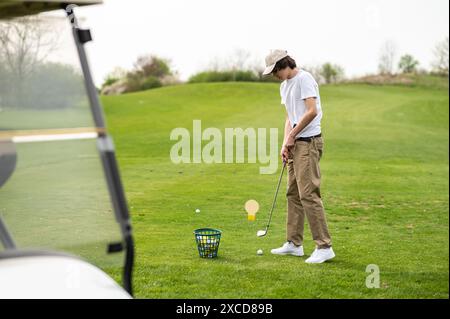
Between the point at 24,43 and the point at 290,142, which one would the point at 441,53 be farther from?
the point at 24,43

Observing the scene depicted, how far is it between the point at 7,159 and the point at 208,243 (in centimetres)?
262

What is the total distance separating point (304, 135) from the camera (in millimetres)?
3934

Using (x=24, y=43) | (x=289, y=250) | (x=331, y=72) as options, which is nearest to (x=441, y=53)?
(x=331, y=72)

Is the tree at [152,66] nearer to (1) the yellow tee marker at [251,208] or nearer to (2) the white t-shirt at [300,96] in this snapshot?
(1) the yellow tee marker at [251,208]

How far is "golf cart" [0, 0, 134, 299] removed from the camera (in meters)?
1.62

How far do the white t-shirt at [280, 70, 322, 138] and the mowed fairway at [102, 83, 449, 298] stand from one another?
79cm

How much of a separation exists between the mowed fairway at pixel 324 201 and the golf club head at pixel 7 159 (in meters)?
1.82

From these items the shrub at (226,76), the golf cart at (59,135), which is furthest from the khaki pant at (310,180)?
the shrub at (226,76)

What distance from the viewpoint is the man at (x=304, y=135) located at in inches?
152

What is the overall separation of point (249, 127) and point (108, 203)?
14880 mm

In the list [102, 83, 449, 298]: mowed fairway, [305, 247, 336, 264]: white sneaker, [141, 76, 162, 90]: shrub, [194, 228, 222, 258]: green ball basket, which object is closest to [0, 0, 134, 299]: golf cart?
[102, 83, 449, 298]: mowed fairway

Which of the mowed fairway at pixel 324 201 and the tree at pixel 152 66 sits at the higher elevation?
the tree at pixel 152 66
